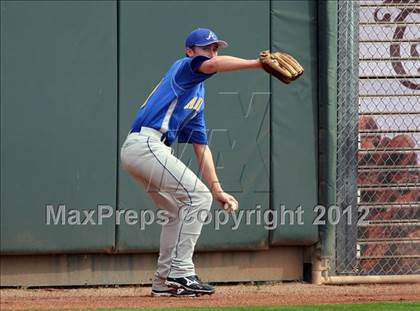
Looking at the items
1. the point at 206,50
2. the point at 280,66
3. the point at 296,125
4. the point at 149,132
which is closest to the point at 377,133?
the point at 296,125

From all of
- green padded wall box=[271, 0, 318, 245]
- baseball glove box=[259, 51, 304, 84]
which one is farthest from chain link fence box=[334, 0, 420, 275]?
baseball glove box=[259, 51, 304, 84]

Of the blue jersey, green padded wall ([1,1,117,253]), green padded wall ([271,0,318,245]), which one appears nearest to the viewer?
the blue jersey

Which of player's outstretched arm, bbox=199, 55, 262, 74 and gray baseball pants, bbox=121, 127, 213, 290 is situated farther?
gray baseball pants, bbox=121, 127, 213, 290

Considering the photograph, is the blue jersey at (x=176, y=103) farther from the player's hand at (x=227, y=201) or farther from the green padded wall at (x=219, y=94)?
the green padded wall at (x=219, y=94)

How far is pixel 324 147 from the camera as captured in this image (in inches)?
348

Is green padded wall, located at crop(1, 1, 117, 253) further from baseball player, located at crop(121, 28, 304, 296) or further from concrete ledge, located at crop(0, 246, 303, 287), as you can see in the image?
baseball player, located at crop(121, 28, 304, 296)

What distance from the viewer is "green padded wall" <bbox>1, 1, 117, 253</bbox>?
8.22m

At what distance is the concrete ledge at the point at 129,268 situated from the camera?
8508 millimetres

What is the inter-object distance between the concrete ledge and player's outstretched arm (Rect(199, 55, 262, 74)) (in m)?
2.71

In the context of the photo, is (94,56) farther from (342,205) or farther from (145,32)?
(342,205)

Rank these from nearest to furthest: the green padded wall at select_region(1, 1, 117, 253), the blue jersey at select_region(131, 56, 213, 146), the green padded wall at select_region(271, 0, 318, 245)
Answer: the blue jersey at select_region(131, 56, 213, 146), the green padded wall at select_region(1, 1, 117, 253), the green padded wall at select_region(271, 0, 318, 245)

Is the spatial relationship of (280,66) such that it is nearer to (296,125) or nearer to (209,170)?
(209,170)

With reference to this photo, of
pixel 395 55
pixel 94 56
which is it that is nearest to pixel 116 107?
pixel 94 56

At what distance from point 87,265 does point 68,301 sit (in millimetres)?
1279
